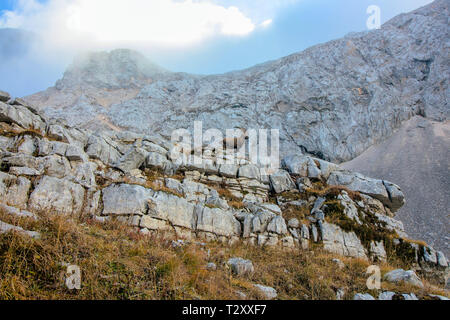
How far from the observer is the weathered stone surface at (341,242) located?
11775mm

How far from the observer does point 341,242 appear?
12117 mm

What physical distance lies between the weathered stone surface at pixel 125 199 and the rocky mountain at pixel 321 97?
162 ft

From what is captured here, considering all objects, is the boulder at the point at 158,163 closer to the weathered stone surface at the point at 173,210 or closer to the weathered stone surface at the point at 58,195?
the weathered stone surface at the point at 173,210

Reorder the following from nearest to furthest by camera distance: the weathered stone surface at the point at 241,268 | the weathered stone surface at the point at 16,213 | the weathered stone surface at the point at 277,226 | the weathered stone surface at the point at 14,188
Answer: the weathered stone surface at the point at 16,213
the weathered stone surface at the point at 241,268
the weathered stone surface at the point at 14,188
the weathered stone surface at the point at 277,226

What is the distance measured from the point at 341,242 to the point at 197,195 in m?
8.13

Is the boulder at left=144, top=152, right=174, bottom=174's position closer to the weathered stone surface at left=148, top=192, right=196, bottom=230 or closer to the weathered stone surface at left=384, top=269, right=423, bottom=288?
the weathered stone surface at left=148, top=192, right=196, bottom=230

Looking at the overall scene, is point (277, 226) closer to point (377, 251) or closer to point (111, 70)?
point (377, 251)

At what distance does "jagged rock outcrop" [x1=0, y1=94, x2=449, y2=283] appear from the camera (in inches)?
374

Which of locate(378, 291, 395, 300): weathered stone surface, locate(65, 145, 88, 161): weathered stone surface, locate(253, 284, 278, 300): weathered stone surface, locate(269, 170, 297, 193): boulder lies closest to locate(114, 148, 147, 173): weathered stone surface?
locate(65, 145, 88, 161): weathered stone surface

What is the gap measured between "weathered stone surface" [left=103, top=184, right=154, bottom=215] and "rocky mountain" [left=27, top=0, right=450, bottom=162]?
162 ft

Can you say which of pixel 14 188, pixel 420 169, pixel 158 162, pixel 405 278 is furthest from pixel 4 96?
pixel 420 169

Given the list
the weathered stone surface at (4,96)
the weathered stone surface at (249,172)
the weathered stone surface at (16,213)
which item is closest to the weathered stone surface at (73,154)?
the weathered stone surface at (4,96)
